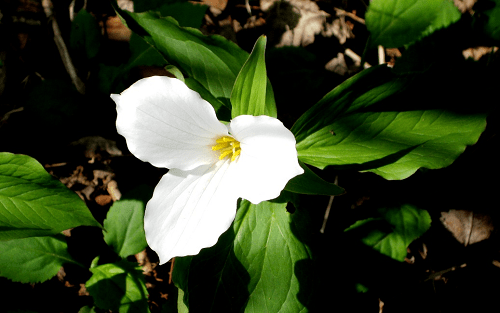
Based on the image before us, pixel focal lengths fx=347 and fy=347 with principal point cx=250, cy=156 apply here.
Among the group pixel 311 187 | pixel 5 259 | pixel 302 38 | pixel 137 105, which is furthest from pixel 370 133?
pixel 5 259

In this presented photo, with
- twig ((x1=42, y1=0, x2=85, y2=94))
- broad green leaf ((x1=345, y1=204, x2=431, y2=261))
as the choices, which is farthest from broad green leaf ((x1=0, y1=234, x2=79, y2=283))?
broad green leaf ((x1=345, y1=204, x2=431, y2=261))

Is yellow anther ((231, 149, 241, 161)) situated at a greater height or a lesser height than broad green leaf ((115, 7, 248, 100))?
lesser

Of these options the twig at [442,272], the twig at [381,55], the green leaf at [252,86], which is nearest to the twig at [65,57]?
the green leaf at [252,86]

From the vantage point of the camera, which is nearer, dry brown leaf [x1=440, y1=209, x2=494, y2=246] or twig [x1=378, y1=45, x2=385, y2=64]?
dry brown leaf [x1=440, y1=209, x2=494, y2=246]

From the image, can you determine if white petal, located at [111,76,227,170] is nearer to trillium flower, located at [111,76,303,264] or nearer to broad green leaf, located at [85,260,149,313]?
trillium flower, located at [111,76,303,264]

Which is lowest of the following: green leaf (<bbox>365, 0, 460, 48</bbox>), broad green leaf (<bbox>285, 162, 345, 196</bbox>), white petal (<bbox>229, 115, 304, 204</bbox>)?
broad green leaf (<bbox>285, 162, 345, 196</bbox>)

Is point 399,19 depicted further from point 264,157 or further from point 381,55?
point 264,157

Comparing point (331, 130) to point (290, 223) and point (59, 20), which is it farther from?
point (59, 20)
